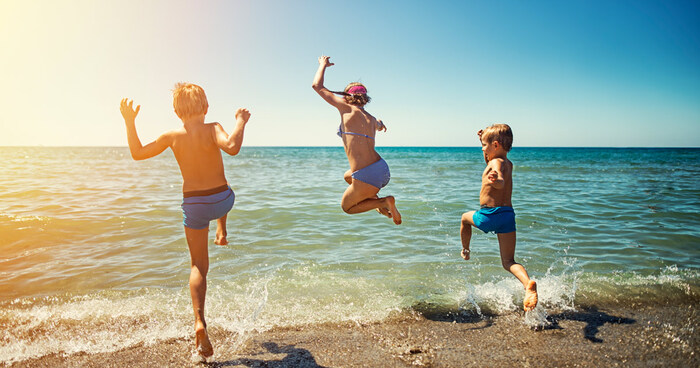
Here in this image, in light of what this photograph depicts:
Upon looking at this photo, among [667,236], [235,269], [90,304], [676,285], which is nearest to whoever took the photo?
[90,304]

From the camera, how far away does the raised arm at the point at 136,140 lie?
132 inches

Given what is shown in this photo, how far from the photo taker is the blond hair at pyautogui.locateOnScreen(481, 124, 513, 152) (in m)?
4.42

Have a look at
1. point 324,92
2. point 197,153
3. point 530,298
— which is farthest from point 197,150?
point 530,298

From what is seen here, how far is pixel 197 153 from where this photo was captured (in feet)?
11.2

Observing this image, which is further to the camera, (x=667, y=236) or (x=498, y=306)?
(x=667, y=236)

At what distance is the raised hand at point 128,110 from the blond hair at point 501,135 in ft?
12.0

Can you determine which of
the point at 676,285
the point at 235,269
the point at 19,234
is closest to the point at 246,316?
the point at 235,269

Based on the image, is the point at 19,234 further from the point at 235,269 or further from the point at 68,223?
the point at 235,269

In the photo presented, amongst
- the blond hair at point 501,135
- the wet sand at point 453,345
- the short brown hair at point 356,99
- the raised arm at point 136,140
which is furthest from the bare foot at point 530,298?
the raised arm at point 136,140

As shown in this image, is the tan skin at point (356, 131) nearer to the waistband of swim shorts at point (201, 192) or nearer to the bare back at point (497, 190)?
the bare back at point (497, 190)

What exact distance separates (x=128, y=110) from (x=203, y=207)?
1.14 m

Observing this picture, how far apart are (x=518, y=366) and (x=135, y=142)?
3.84 metres

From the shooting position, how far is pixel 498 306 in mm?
4691

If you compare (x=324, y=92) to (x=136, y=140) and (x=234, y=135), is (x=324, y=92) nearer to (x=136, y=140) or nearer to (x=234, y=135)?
(x=234, y=135)
